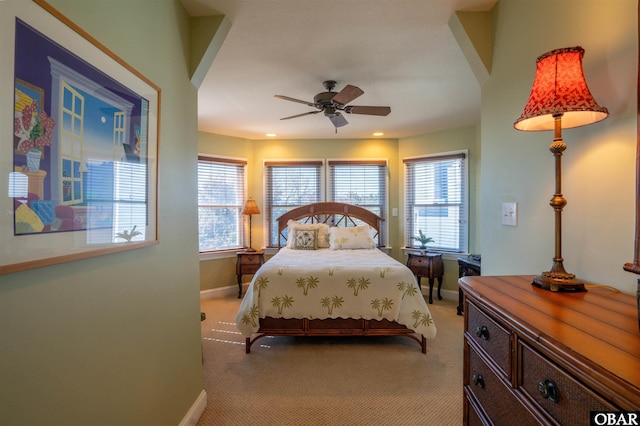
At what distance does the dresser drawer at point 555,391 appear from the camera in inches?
23.9

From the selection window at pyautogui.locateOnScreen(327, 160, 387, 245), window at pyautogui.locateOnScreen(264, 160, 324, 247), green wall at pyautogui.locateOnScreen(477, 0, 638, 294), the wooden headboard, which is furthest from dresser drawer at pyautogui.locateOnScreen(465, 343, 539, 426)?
window at pyautogui.locateOnScreen(264, 160, 324, 247)

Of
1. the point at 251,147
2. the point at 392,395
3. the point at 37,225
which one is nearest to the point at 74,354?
the point at 37,225

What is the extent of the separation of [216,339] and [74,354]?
2.29m

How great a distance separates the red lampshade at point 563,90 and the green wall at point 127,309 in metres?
1.64

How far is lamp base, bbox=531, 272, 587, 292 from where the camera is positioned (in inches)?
40.4

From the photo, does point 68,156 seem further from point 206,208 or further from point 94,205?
point 206,208

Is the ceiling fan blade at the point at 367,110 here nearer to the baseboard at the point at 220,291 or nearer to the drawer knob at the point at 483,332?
the drawer knob at the point at 483,332

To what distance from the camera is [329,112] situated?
2832 millimetres

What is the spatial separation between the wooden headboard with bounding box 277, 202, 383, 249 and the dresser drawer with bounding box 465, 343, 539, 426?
12.1ft

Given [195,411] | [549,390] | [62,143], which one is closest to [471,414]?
[549,390]

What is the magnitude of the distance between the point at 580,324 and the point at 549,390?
192mm

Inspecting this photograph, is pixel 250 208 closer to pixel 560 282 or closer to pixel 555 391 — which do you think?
pixel 560 282

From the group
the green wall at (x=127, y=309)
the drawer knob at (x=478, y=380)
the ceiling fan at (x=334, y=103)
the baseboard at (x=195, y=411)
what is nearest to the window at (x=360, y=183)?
the ceiling fan at (x=334, y=103)

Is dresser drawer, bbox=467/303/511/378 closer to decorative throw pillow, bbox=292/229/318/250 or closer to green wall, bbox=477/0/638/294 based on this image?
green wall, bbox=477/0/638/294
